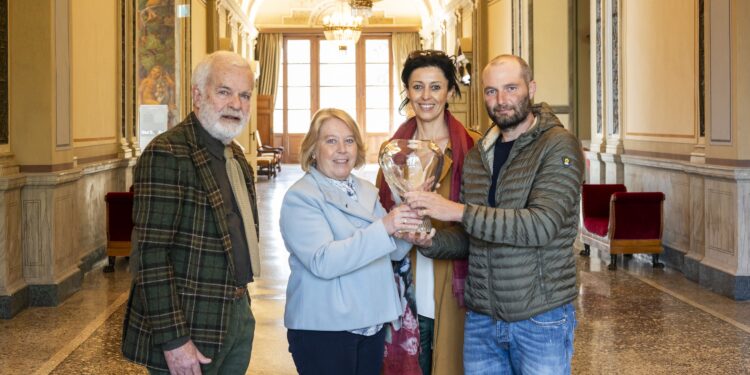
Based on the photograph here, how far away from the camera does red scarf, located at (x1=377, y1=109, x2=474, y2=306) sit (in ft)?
9.18

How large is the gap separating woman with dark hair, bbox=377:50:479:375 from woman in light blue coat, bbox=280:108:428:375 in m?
0.18

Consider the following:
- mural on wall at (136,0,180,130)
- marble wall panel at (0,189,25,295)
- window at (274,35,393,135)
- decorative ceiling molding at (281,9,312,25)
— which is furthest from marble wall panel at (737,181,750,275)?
decorative ceiling molding at (281,9,312,25)

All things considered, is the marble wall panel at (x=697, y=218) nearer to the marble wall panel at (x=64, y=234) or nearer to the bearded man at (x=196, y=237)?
the marble wall panel at (x=64, y=234)

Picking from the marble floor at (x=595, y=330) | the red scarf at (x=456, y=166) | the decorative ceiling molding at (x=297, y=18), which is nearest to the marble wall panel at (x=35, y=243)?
the marble floor at (x=595, y=330)

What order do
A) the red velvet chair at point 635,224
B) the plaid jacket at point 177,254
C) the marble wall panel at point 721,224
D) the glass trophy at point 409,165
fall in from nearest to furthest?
1. the plaid jacket at point 177,254
2. the glass trophy at point 409,165
3. the marble wall panel at point 721,224
4. the red velvet chair at point 635,224

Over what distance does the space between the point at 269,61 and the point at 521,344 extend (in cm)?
2403

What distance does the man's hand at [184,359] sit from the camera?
90.1 inches

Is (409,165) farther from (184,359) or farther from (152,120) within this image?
(152,120)

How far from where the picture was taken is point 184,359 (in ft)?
7.54

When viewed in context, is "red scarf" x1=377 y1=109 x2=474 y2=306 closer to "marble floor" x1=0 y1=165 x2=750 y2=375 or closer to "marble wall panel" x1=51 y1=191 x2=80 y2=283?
"marble floor" x1=0 y1=165 x2=750 y2=375

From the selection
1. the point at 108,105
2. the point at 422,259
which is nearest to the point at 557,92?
the point at 108,105

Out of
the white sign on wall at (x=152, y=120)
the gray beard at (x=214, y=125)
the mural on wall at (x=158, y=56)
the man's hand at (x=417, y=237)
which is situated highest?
the mural on wall at (x=158, y=56)

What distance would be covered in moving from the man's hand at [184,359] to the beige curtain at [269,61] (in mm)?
23771

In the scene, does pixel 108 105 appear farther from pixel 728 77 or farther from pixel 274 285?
pixel 728 77
